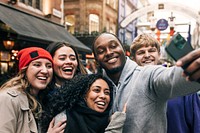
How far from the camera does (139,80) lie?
170 cm

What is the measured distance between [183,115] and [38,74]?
1496mm

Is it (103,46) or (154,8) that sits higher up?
(154,8)

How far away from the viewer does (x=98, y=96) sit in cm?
198

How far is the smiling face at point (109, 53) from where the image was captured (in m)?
2.32

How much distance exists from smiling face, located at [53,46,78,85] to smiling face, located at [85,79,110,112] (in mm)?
859

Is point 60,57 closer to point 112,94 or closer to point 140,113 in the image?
point 112,94

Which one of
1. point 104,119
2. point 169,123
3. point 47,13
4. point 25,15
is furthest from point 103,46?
point 47,13

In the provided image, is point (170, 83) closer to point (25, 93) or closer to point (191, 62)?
point (191, 62)

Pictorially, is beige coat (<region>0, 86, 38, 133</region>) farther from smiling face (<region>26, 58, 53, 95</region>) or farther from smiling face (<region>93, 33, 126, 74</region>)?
smiling face (<region>93, 33, 126, 74</region>)

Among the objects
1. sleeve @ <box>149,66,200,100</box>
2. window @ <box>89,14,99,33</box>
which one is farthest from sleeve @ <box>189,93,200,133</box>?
window @ <box>89,14,99,33</box>

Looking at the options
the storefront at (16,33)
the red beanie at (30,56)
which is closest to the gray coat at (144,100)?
the red beanie at (30,56)

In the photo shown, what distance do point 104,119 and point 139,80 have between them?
474 mm

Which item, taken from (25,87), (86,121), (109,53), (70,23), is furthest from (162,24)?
(86,121)

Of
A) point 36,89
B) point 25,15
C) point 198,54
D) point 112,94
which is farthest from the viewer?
point 25,15
